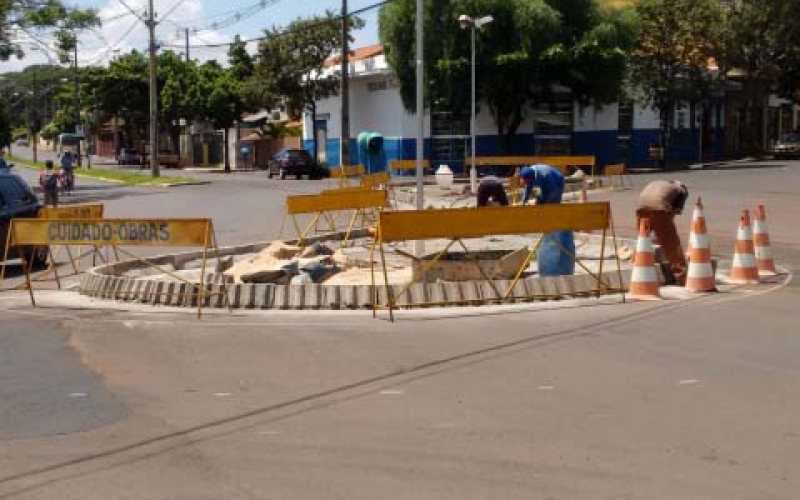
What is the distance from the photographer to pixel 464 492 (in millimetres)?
5379

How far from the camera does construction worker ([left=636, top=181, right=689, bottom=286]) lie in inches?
506

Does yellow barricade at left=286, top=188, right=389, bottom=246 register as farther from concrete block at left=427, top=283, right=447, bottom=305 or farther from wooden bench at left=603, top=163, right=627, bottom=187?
wooden bench at left=603, top=163, right=627, bottom=187

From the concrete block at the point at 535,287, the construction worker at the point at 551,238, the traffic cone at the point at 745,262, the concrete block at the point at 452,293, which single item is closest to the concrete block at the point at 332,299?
the concrete block at the point at 452,293

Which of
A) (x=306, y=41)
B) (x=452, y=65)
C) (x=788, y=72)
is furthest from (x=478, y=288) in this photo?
(x=788, y=72)

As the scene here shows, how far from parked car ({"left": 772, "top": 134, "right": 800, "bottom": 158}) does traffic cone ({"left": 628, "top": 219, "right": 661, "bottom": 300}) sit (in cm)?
5027

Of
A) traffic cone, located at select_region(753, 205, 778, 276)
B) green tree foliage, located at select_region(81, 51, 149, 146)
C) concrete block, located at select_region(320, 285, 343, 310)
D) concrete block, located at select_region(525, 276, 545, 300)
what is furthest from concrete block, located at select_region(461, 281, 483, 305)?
green tree foliage, located at select_region(81, 51, 149, 146)

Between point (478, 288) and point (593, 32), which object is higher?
point (593, 32)

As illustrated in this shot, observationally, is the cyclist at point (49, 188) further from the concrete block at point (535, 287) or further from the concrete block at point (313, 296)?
the concrete block at point (535, 287)

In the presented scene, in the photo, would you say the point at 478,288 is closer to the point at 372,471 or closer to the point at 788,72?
the point at 372,471

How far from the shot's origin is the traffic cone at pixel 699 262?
1220 cm

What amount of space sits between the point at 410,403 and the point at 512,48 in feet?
137

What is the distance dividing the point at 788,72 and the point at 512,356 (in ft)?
186

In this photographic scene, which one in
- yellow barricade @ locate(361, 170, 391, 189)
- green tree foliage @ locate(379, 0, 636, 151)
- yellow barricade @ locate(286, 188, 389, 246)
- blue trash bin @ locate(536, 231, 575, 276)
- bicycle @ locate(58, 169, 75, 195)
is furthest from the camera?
green tree foliage @ locate(379, 0, 636, 151)

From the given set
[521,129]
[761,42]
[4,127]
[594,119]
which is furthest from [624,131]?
[4,127]
